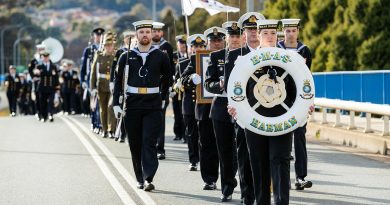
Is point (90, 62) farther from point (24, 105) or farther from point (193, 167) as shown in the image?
point (24, 105)

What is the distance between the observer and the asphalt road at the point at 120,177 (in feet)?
39.8

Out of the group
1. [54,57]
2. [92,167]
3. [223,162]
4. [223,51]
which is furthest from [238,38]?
[54,57]

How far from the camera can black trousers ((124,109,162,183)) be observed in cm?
1308

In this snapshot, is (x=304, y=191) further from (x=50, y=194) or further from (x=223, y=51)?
(x=50, y=194)

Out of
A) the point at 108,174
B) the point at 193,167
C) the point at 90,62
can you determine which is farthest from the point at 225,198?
the point at 90,62

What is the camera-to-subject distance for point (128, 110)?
43.5ft

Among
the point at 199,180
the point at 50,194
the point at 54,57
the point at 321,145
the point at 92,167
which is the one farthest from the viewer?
the point at 54,57

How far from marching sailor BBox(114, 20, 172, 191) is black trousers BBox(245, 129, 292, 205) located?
3.28 meters

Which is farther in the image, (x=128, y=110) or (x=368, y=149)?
(x=368, y=149)

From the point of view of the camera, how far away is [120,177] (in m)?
14.5

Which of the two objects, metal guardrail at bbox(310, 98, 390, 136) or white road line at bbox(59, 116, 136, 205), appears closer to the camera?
white road line at bbox(59, 116, 136, 205)

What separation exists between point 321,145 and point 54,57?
98.5ft

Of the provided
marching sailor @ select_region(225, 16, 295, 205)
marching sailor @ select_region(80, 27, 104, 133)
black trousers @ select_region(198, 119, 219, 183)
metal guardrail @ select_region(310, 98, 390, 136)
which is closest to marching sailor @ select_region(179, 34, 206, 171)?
black trousers @ select_region(198, 119, 219, 183)

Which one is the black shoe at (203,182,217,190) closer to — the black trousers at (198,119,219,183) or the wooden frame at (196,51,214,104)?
the black trousers at (198,119,219,183)
